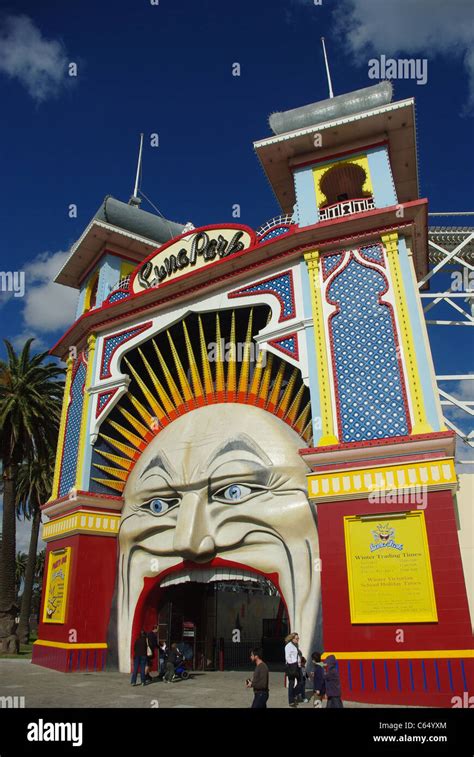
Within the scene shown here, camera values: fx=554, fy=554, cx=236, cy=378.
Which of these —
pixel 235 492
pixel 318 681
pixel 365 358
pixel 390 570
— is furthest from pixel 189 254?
pixel 318 681

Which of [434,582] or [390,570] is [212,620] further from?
[434,582]

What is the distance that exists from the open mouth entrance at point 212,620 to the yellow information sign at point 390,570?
10.4 ft

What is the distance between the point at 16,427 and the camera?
2377cm

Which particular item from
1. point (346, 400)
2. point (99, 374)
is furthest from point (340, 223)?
point (99, 374)

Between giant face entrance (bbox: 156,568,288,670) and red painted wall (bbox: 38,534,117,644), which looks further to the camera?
red painted wall (bbox: 38,534,117,644)

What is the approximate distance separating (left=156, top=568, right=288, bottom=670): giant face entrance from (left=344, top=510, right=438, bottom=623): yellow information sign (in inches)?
129

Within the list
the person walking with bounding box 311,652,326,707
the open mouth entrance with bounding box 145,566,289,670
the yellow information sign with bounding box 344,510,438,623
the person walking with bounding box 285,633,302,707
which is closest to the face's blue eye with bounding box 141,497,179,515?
the open mouth entrance with bounding box 145,566,289,670

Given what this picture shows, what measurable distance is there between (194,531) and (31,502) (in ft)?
65.9

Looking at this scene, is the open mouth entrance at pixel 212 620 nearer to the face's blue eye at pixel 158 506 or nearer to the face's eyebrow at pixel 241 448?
the face's blue eye at pixel 158 506

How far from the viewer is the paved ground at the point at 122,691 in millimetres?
9984

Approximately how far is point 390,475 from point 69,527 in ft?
31.8

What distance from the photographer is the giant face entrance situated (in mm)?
14834

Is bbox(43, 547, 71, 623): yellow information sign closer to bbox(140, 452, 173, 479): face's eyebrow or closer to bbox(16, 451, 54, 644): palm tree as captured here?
bbox(140, 452, 173, 479): face's eyebrow
